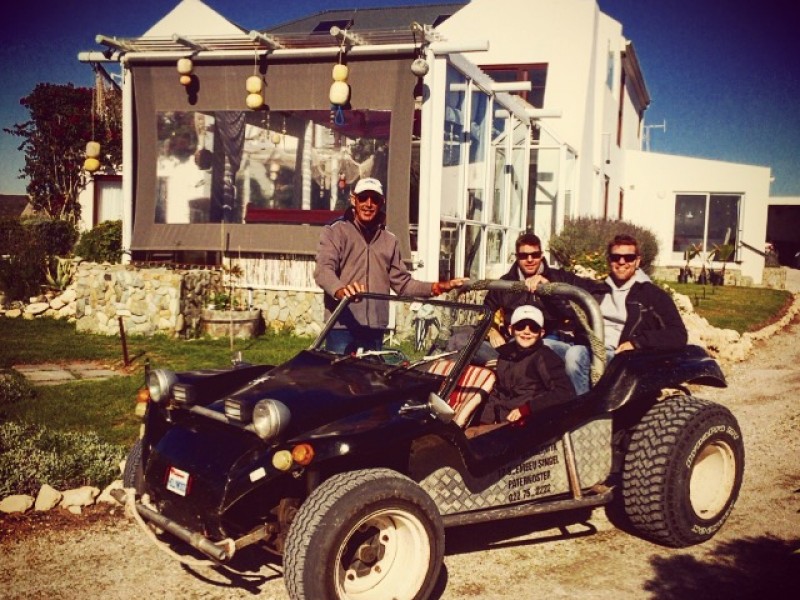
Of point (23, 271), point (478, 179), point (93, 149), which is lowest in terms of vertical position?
point (23, 271)

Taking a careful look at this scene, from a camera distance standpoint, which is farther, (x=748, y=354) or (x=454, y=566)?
(x=748, y=354)

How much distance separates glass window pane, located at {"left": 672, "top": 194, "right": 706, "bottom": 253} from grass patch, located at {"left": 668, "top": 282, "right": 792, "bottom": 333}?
144 inches

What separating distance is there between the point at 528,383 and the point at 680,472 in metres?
0.96

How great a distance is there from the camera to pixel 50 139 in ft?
80.6

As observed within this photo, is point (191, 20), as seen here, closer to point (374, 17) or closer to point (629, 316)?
point (374, 17)

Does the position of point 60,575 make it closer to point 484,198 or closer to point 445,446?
point 445,446

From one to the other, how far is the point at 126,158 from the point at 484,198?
18.6 feet

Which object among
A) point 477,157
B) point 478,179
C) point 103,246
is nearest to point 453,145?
point 477,157

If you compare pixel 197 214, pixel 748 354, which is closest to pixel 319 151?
pixel 197 214

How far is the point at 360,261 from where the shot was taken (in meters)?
5.46

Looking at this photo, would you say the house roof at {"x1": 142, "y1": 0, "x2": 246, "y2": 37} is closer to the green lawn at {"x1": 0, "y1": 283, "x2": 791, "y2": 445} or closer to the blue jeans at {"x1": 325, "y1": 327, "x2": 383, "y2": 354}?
the green lawn at {"x1": 0, "y1": 283, "x2": 791, "y2": 445}

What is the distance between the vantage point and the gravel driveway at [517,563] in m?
3.65

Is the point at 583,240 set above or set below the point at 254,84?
below

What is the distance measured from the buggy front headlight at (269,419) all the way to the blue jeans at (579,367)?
187 cm
